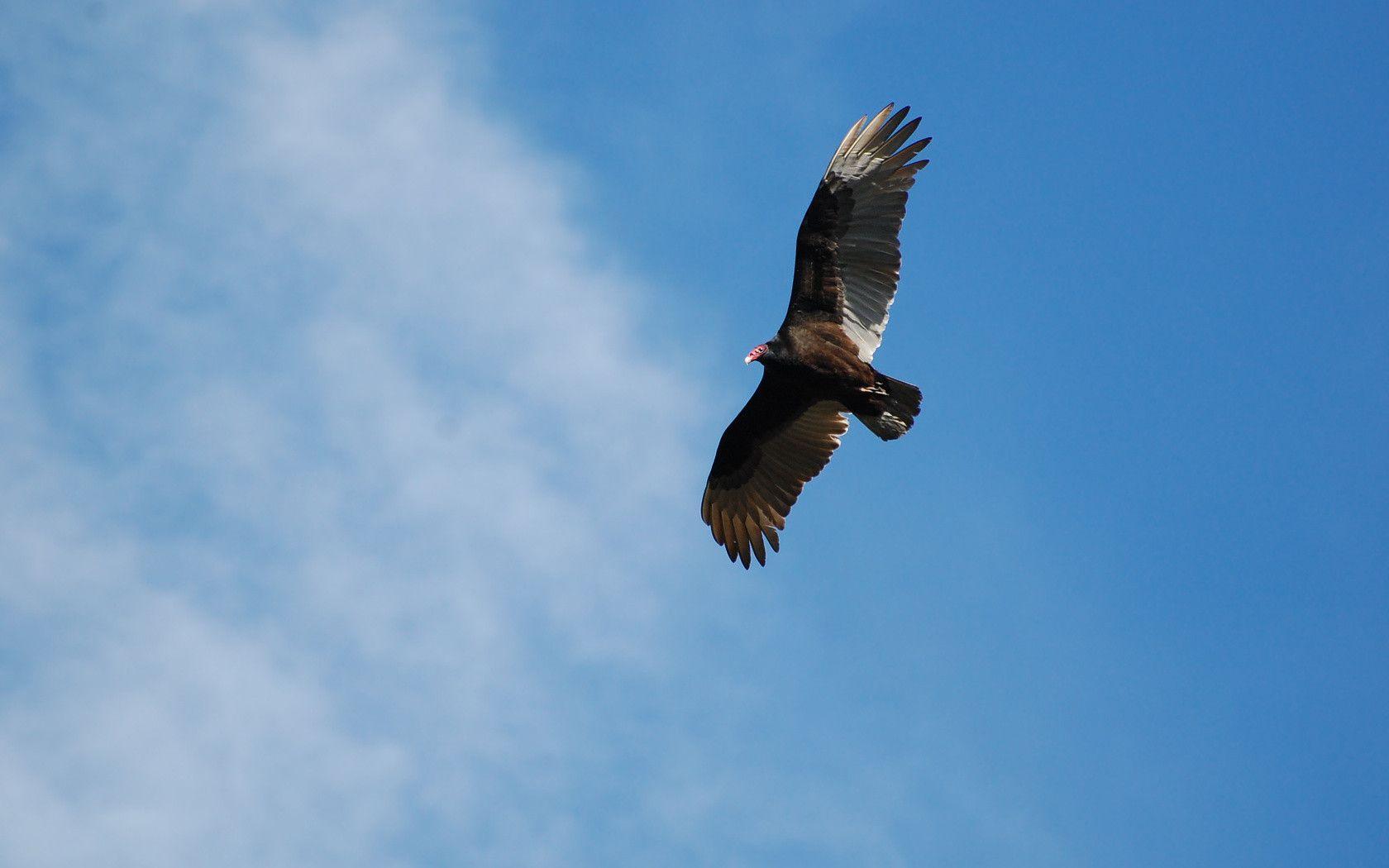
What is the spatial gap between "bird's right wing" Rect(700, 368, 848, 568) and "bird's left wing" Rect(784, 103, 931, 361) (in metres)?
0.88

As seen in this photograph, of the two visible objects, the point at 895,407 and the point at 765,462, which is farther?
the point at 765,462

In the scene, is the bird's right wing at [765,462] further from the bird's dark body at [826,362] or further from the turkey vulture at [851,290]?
the bird's dark body at [826,362]

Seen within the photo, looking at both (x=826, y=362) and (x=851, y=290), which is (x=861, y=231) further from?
(x=826, y=362)

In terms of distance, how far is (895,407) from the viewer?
11188 millimetres

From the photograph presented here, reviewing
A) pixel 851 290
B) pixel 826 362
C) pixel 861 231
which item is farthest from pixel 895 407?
pixel 861 231

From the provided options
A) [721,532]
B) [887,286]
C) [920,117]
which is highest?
[920,117]

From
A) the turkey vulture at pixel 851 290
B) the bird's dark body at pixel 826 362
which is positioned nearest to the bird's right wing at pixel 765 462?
the turkey vulture at pixel 851 290

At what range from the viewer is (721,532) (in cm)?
1237

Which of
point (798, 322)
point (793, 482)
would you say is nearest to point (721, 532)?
point (793, 482)

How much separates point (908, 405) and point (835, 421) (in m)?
0.88

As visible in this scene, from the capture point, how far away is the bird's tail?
36.5 feet

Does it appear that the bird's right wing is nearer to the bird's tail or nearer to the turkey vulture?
the turkey vulture

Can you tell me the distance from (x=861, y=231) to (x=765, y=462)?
2.29 m

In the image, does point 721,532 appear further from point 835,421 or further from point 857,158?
point 857,158
